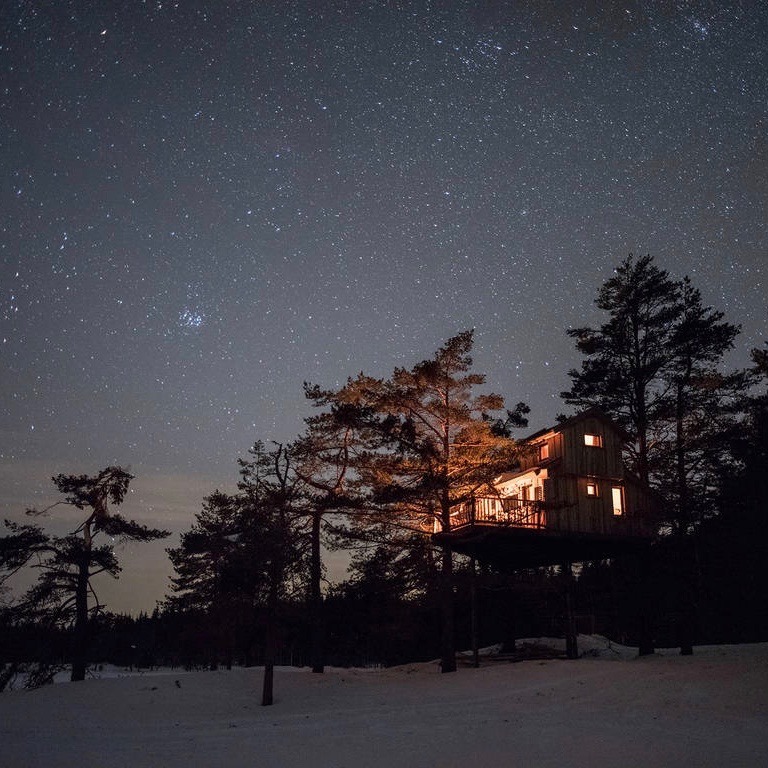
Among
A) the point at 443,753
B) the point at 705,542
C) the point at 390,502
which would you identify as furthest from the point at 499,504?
the point at 443,753

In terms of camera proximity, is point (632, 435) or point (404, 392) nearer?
point (404, 392)

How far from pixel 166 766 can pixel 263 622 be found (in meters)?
9.87

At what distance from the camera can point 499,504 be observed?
30.9 meters

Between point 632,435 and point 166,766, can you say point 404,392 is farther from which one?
point 166,766

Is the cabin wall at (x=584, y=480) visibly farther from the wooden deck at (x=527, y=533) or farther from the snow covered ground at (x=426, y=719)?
the snow covered ground at (x=426, y=719)

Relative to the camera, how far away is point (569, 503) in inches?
1152

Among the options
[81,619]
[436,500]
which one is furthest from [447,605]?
[81,619]

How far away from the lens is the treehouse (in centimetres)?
2923

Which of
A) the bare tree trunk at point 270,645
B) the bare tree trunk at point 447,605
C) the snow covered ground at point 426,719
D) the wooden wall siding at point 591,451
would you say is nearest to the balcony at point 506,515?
the bare tree trunk at point 447,605

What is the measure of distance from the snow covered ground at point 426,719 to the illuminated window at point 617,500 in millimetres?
6388

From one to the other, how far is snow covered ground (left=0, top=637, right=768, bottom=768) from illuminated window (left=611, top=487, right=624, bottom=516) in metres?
6.39

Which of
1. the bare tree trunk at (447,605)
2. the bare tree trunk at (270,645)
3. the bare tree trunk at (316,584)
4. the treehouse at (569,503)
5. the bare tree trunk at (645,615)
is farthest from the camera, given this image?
the bare tree trunk at (316,584)

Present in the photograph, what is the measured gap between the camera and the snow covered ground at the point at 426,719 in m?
13.1

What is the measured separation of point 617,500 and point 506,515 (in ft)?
17.3
